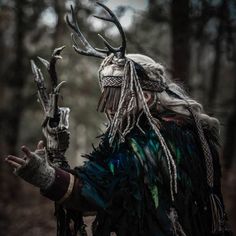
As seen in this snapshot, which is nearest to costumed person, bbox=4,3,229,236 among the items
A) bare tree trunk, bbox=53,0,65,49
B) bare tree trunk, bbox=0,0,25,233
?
bare tree trunk, bbox=53,0,65,49

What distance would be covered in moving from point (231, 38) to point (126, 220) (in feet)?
13.9

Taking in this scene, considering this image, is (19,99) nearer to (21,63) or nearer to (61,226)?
(21,63)

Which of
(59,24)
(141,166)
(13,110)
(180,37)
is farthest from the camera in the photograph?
(13,110)

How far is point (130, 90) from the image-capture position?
11.1 feet

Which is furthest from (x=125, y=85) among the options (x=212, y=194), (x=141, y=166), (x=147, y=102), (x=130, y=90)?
(x=212, y=194)

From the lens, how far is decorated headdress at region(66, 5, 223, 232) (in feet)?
10.9

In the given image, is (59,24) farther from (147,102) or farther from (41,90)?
(147,102)

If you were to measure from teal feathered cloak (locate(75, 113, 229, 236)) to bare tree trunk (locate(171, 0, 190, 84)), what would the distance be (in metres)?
3.77

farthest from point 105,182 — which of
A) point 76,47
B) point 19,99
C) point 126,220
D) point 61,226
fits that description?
point 19,99

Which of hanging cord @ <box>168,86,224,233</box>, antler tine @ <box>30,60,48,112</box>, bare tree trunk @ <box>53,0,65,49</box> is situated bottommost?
hanging cord @ <box>168,86,224,233</box>

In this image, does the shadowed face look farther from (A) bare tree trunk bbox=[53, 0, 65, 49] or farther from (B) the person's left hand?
(A) bare tree trunk bbox=[53, 0, 65, 49]

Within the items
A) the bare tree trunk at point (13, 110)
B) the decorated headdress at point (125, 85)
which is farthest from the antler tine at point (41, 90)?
the bare tree trunk at point (13, 110)

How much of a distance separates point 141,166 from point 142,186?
0.13m

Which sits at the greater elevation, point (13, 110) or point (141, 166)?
point (13, 110)
